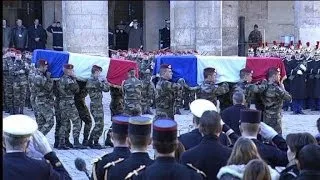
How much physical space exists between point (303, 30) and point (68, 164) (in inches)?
531

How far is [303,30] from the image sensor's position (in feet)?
75.4

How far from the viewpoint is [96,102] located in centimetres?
1283

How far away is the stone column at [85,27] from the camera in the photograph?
22.1 metres

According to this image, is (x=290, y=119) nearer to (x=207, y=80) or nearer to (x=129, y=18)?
(x=207, y=80)

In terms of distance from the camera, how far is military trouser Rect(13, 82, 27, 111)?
684 inches

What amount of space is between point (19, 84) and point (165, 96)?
217 inches

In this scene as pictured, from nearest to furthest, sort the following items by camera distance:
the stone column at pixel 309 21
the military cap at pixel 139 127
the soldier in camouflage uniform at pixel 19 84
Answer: the military cap at pixel 139 127
the soldier in camouflage uniform at pixel 19 84
the stone column at pixel 309 21

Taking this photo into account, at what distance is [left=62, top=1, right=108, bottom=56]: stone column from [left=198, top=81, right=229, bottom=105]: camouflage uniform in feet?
32.7

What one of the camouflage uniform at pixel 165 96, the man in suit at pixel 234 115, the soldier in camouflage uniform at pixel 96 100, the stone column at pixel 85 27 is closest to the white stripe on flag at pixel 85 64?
the soldier in camouflage uniform at pixel 96 100

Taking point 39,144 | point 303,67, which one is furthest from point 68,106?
point 303,67

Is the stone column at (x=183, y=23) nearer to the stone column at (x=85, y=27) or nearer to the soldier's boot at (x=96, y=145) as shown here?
the stone column at (x=85, y=27)

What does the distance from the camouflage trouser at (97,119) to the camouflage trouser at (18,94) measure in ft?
16.2

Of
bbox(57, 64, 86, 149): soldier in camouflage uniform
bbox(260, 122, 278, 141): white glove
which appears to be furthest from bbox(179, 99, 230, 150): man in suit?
bbox(57, 64, 86, 149): soldier in camouflage uniform

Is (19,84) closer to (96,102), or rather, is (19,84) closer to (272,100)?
(96,102)
